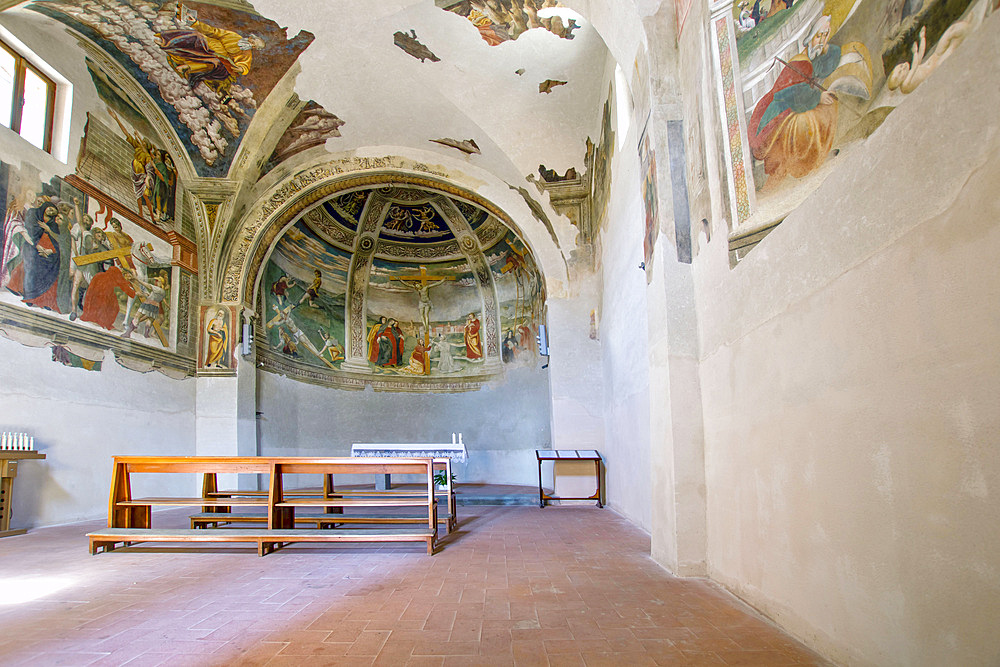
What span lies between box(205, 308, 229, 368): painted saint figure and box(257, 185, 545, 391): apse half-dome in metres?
1.74

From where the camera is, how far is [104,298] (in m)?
9.80

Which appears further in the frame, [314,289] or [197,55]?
[314,289]

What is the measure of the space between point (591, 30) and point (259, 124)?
654 centimetres

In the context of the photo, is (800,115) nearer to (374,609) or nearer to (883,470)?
(883,470)

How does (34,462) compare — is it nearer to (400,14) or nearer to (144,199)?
(144,199)

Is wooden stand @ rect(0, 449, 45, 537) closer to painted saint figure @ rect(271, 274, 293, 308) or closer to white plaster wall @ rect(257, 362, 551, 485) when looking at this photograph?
white plaster wall @ rect(257, 362, 551, 485)

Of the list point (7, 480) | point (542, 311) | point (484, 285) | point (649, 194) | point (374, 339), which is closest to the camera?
point (649, 194)

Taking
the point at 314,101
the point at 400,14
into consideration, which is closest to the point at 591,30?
the point at 400,14

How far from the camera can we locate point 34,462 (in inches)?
325

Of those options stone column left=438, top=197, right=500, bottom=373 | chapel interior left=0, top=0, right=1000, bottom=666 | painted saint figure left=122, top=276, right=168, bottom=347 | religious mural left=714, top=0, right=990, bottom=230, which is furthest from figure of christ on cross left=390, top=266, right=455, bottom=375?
religious mural left=714, top=0, right=990, bottom=230

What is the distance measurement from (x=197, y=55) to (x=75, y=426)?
6335mm

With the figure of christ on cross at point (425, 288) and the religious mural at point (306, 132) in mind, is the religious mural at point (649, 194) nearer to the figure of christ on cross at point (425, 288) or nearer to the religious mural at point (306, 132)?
the religious mural at point (306, 132)

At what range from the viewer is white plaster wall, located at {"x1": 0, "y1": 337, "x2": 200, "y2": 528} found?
8.05m

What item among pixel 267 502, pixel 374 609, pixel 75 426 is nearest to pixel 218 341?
pixel 75 426
